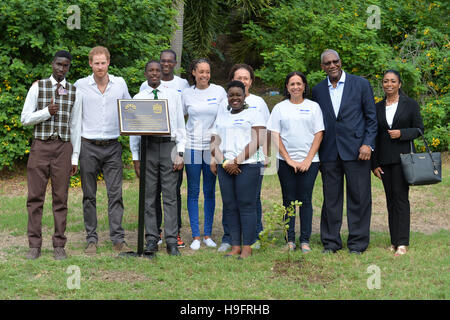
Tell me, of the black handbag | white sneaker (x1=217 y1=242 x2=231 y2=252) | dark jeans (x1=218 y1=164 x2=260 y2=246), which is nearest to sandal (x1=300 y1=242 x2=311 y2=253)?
dark jeans (x1=218 y1=164 x2=260 y2=246)

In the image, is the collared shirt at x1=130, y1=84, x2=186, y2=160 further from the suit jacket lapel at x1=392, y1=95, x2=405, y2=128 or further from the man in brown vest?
the suit jacket lapel at x1=392, y1=95, x2=405, y2=128

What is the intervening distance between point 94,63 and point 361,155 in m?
3.10

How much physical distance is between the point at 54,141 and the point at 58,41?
14.7 feet

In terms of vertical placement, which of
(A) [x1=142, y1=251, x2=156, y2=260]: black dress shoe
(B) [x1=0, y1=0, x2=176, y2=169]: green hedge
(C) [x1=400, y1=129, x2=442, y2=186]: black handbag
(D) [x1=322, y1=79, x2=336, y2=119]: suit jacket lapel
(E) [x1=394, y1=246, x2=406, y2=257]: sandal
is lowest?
(A) [x1=142, y1=251, x2=156, y2=260]: black dress shoe

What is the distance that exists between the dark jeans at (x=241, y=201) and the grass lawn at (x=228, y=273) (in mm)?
296

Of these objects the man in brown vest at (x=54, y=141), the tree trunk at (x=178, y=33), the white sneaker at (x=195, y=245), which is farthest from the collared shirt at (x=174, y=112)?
the tree trunk at (x=178, y=33)

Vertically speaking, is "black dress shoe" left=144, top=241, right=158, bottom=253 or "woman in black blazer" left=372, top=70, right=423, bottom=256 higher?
"woman in black blazer" left=372, top=70, right=423, bottom=256

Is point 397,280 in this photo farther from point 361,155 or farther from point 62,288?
point 62,288

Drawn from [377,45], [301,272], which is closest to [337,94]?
[301,272]

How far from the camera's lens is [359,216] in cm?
669

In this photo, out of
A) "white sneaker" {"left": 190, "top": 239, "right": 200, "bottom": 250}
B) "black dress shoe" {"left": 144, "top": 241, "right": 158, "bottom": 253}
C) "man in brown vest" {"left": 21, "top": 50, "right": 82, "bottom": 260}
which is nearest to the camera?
"man in brown vest" {"left": 21, "top": 50, "right": 82, "bottom": 260}

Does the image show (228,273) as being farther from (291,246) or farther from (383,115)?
(383,115)

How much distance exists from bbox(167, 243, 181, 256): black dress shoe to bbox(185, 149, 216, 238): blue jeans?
54cm

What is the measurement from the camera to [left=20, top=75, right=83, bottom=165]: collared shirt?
6.23m
